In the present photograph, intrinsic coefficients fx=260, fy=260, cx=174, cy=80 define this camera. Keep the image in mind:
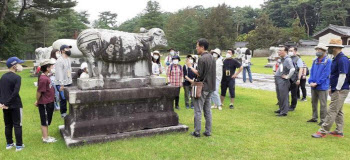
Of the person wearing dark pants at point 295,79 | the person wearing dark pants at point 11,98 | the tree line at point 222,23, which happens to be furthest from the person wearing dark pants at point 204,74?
the tree line at point 222,23

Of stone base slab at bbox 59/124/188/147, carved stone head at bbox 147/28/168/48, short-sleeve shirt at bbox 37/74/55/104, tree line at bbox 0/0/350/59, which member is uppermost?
tree line at bbox 0/0/350/59

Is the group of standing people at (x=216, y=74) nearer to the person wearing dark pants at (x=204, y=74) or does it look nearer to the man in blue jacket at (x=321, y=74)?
the man in blue jacket at (x=321, y=74)

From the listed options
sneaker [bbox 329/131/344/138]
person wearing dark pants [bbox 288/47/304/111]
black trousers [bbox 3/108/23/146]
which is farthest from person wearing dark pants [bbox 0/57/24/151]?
person wearing dark pants [bbox 288/47/304/111]

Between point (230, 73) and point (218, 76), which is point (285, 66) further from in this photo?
point (218, 76)

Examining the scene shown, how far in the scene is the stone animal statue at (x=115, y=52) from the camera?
5.06m

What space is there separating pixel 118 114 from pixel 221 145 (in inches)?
82.4

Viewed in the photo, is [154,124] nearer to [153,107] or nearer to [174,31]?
[153,107]

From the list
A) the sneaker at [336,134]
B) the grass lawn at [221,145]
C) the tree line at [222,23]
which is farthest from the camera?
the tree line at [222,23]

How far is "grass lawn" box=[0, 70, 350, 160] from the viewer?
4355 millimetres

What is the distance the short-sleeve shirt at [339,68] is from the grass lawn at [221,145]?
3.62ft

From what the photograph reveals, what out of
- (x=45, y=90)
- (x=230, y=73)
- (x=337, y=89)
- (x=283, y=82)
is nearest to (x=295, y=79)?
(x=283, y=82)

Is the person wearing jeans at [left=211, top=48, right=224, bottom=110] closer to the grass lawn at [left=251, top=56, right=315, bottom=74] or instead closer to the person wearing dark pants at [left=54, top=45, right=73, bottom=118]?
the person wearing dark pants at [left=54, top=45, right=73, bottom=118]

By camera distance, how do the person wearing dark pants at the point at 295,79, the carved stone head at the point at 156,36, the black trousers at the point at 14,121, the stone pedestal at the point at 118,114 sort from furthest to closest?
the person wearing dark pants at the point at 295,79, the carved stone head at the point at 156,36, the stone pedestal at the point at 118,114, the black trousers at the point at 14,121

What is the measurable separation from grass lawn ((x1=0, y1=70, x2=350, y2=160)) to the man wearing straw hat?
232 millimetres
